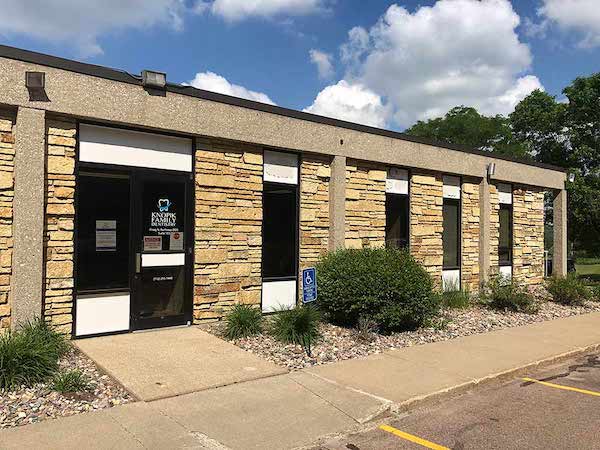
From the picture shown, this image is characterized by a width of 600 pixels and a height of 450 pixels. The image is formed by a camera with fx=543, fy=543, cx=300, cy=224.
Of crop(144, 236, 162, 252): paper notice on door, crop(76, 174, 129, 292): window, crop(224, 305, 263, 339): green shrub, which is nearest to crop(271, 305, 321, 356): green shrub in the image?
crop(224, 305, 263, 339): green shrub

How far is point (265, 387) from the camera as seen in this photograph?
624cm

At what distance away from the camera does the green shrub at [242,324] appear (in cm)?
830

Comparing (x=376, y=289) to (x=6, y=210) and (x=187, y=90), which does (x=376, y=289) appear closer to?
(x=187, y=90)

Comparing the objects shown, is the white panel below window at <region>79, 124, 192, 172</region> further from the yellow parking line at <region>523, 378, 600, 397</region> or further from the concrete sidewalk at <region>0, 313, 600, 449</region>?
the yellow parking line at <region>523, 378, 600, 397</region>

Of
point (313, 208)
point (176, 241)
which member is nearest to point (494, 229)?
point (313, 208)

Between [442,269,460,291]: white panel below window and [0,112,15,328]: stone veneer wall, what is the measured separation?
998 centimetres

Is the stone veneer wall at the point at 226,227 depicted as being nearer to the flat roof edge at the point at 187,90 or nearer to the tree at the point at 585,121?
the flat roof edge at the point at 187,90

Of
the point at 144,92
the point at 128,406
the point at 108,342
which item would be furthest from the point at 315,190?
the point at 128,406

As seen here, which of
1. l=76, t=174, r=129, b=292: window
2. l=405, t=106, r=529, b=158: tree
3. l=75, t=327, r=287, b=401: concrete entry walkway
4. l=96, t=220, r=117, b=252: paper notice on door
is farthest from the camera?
l=405, t=106, r=529, b=158: tree

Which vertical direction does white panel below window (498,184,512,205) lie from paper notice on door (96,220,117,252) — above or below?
above

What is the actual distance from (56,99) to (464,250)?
1070 centimetres

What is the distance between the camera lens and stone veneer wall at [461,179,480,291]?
1448 centimetres

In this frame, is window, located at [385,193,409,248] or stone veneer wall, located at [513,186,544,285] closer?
window, located at [385,193,409,248]

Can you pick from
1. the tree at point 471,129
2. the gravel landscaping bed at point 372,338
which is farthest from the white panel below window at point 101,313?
the tree at point 471,129
